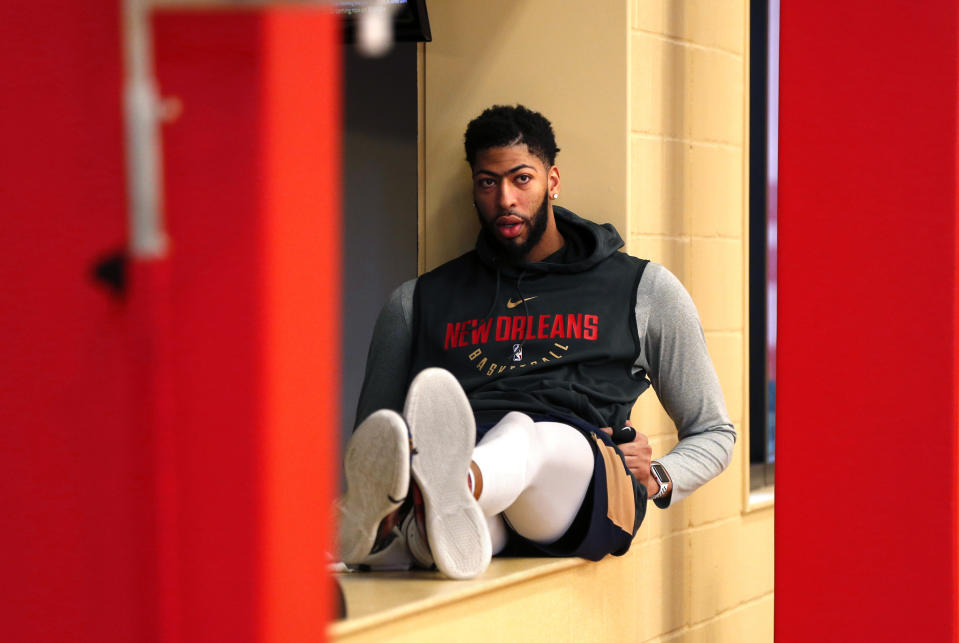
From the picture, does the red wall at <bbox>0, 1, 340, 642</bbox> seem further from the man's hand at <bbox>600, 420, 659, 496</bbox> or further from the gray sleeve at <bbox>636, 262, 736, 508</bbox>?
the gray sleeve at <bbox>636, 262, 736, 508</bbox>

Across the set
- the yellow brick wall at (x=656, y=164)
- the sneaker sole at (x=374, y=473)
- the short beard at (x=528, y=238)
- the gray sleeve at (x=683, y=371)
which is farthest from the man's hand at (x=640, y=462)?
the sneaker sole at (x=374, y=473)

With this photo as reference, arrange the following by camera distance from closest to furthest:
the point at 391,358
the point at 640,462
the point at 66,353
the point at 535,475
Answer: the point at 66,353
the point at 535,475
the point at 640,462
the point at 391,358

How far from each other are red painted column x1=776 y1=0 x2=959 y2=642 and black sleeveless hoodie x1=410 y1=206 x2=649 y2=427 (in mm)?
351

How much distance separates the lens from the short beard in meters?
2.64

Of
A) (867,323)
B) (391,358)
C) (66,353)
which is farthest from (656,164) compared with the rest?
(66,353)

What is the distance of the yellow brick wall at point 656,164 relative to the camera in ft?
9.01

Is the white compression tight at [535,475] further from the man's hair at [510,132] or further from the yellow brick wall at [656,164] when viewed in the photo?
the man's hair at [510,132]

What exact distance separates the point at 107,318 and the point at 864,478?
70.2 inches

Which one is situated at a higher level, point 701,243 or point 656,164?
point 656,164

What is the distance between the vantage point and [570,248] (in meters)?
2.69

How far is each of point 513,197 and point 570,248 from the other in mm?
179

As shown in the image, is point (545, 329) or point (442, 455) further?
point (545, 329)

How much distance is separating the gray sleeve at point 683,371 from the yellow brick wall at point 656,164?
18 centimetres

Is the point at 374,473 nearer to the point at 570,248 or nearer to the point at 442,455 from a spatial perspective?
the point at 442,455
